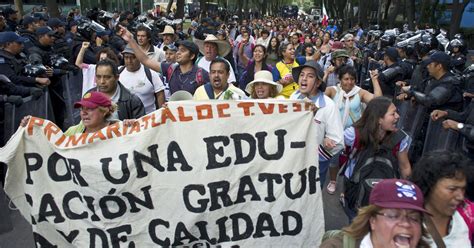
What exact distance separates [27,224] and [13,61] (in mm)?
2539

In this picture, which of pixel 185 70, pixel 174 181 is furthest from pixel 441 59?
pixel 174 181

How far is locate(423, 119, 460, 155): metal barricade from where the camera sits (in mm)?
5242

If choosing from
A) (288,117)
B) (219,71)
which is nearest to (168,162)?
(288,117)

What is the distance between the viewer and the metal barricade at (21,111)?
18.1 ft

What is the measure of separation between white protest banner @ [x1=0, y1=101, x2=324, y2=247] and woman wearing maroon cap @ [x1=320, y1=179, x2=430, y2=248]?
1.17m

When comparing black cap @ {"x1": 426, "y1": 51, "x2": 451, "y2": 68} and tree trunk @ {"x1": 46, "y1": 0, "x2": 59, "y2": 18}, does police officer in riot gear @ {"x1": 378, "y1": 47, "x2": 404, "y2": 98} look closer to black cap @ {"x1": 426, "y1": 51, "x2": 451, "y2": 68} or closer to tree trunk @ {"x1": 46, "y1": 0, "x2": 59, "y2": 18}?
black cap @ {"x1": 426, "y1": 51, "x2": 451, "y2": 68}

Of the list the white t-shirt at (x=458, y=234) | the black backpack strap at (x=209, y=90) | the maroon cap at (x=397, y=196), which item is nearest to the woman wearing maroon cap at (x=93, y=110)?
the black backpack strap at (x=209, y=90)

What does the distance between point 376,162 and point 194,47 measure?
3.03 metres

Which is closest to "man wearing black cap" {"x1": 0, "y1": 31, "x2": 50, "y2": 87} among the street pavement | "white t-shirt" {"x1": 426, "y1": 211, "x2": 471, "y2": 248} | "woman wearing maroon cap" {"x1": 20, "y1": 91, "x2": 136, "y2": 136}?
the street pavement

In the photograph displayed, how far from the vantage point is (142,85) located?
18.6 ft

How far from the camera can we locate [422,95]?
19.4 ft

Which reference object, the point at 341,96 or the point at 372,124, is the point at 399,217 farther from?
the point at 341,96

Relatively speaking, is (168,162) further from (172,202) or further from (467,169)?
(467,169)

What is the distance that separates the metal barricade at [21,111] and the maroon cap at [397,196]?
14.7 ft
